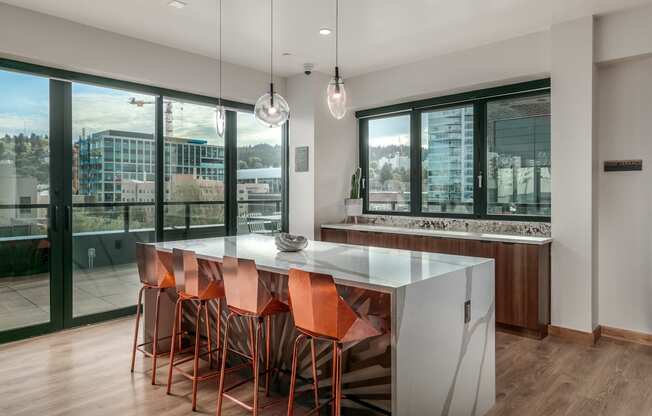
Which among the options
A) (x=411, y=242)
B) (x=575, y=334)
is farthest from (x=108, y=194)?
(x=575, y=334)

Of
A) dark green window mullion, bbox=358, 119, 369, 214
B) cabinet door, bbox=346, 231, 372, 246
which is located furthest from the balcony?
dark green window mullion, bbox=358, 119, 369, 214

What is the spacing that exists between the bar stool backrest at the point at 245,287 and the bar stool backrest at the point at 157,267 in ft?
2.78

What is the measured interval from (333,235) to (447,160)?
1.71 m

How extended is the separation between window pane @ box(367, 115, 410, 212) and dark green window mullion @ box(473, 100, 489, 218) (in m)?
0.96

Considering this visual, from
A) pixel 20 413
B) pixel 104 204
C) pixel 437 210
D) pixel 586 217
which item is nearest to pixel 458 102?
pixel 437 210

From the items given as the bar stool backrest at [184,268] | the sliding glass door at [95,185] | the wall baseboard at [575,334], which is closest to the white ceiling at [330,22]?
the sliding glass door at [95,185]

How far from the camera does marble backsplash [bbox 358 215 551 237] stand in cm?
454

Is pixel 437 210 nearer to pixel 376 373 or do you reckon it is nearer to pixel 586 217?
pixel 586 217

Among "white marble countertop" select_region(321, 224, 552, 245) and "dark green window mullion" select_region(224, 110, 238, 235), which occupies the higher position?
"dark green window mullion" select_region(224, 110, 238, 235)

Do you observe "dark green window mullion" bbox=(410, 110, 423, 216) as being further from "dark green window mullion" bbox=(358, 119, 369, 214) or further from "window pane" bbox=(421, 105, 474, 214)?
"dark green window mullion" bbox=(358, 119, 369, 214)

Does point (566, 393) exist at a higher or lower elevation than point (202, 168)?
lower

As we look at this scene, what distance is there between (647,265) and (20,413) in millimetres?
4931

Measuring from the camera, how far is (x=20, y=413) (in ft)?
8.80

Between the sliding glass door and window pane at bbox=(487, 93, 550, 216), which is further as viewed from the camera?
window pane at bbox=(487, 93, 550, 216)
